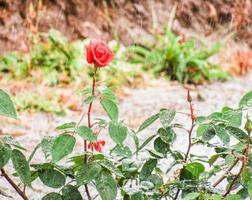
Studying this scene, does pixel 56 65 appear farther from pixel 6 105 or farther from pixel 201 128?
pixel 6 105

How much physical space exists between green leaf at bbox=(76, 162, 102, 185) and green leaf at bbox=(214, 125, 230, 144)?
13.8 inches

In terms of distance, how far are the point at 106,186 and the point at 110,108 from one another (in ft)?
0.69

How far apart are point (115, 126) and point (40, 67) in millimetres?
4768

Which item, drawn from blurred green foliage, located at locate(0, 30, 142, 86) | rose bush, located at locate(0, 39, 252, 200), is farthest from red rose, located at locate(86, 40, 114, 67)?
blurred green foliage, located at locate(0, 30, 142, 86)

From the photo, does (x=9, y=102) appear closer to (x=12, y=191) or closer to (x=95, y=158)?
(x=95, y=158)

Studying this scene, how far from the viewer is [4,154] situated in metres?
1.63

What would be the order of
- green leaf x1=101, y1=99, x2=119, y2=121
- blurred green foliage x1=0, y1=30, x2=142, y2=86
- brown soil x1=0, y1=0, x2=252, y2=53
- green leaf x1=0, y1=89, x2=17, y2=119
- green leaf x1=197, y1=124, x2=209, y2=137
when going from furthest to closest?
1. brown soil x1=0, y1=0, x2=252, y2=53
2. blurred green foliage x1=0, y1=30, x2=142, y2=86
3. green leaf x1=197, y1=124, x2=209, y2=137
4. green leaf x1=101, y1=99, x2=119, y2=121
5. green leaf x1=0, y1=89, x2=17, y2=119

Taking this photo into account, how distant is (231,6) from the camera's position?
815 cm

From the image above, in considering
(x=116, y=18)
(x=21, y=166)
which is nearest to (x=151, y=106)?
(x=116, y=18)

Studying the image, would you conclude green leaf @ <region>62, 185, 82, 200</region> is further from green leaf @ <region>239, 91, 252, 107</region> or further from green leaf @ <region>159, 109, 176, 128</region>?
green leaf @ <region>239, 91, 252, 107</region>

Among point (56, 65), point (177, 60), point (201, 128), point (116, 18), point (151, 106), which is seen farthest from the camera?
point (116, 18)

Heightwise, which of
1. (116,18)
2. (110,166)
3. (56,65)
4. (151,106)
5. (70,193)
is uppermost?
(116,18)

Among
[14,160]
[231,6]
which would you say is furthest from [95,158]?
[231,6]

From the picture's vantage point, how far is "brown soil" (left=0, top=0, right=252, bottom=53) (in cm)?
683
